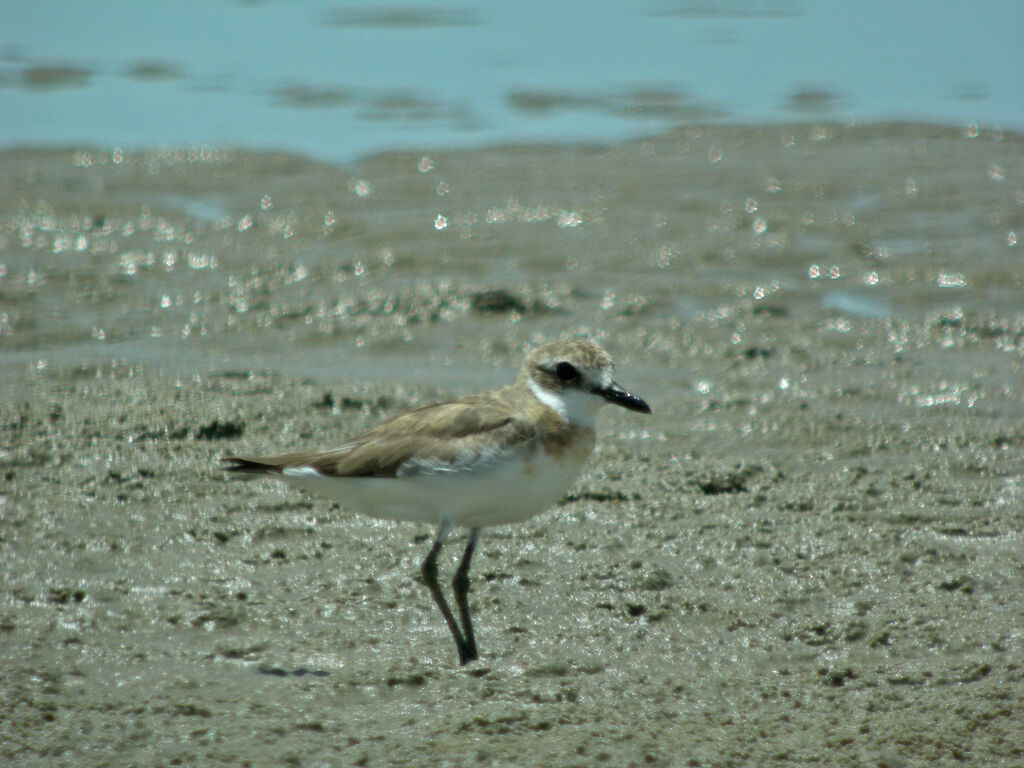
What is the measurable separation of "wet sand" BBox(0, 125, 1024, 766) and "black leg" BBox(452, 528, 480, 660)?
0.08 meters

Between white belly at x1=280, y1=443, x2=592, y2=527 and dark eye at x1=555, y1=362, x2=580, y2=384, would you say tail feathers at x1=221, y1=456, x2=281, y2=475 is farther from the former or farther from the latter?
dark eye at x1=555, y1=362, x2=580, y2=384

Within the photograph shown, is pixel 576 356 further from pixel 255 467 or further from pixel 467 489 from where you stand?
pixel 255 467

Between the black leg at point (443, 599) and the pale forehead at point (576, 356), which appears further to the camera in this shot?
the pale forehead at point (576, 356)

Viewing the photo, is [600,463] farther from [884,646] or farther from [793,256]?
[793,256]

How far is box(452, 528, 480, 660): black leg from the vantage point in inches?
191

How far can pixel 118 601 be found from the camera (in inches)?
202

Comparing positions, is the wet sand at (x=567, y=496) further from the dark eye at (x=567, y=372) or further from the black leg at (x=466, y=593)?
the dark eye at (x=567, y=372)

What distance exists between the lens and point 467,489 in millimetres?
4785

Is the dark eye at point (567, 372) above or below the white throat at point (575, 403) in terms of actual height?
above

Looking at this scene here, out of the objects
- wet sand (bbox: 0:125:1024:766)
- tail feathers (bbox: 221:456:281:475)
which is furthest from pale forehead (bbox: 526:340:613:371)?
tail feathers (bbox: 221:456:281:475)

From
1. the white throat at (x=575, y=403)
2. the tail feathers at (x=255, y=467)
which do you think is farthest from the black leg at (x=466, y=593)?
the tail feathers at (x=255, y=467)

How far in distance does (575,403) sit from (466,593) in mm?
881

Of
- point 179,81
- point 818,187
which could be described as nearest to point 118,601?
point 818,187

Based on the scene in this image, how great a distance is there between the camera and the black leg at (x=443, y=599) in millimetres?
4789
